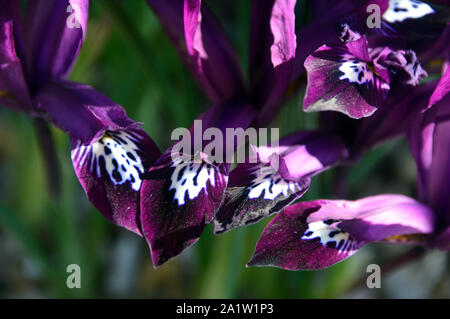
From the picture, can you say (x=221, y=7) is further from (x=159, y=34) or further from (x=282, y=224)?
(x=282, y=224)

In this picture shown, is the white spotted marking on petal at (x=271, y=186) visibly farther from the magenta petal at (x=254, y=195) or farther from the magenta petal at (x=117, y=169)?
the magenta petal at (x=117, y=169)

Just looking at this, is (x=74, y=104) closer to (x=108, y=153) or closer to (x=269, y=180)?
(x=108, y=153)

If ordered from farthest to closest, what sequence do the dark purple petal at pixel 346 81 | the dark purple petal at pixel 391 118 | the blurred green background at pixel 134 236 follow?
the blurred green background at pixel 134 236 < the dark purple petal at pixel 391 118 < the dark purple petal at pixel 346 81

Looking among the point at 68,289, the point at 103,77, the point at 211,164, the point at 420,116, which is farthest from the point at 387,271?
the point at 103,77

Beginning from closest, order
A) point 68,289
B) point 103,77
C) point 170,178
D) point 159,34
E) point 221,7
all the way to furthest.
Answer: point 170,178
point 68,289
point 159,34
point 221,7
point 103,77

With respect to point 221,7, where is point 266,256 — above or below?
below

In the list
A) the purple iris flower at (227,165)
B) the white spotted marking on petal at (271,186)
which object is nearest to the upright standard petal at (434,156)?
the purple iris flower at (227,165)
